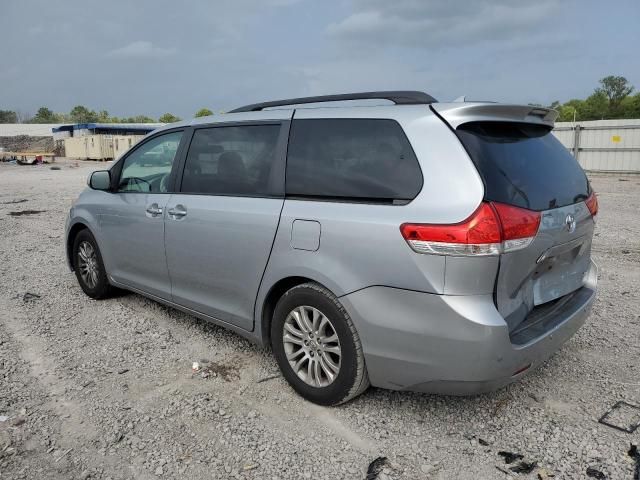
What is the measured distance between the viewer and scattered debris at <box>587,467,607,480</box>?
2.50 metres

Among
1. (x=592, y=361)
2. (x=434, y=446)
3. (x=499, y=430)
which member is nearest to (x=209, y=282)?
(x=434, y=446)

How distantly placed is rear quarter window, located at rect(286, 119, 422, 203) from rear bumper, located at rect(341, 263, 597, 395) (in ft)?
1.81

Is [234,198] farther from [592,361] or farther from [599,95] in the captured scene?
[599,95]

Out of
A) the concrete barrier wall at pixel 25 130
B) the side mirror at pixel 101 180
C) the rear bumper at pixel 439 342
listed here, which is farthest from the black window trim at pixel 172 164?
the concrete barrier wall at pixel 25 130

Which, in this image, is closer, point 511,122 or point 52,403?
point 511,122

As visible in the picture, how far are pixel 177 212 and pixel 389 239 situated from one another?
75.8 inches

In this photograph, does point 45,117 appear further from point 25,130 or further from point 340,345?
point 340,345

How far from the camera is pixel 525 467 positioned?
8.53 ft

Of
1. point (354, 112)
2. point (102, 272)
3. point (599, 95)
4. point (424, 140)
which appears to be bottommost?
point (102, 272)

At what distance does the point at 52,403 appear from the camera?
10.7ft

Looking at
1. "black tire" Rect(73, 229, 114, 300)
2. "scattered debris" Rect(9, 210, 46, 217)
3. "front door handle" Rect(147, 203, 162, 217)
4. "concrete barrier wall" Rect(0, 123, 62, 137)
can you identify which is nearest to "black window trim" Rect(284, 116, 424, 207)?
"front door handle" Rect(147, 203, 162, 217)

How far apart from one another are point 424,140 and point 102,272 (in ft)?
11.8

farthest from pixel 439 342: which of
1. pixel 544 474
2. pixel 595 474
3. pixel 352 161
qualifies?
pixel 352 161

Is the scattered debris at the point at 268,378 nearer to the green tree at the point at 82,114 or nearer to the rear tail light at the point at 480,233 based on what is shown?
the rear tail light at the point at 480,233
